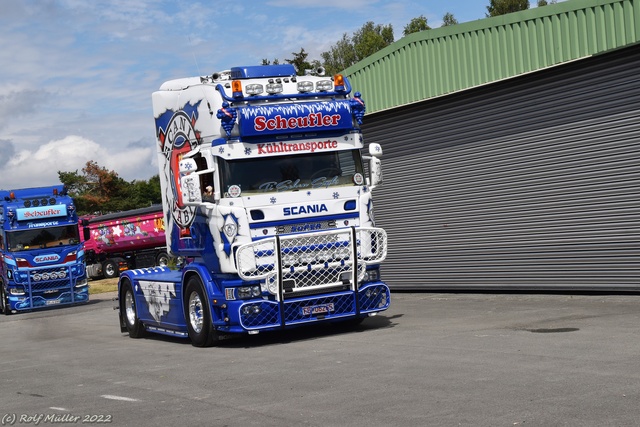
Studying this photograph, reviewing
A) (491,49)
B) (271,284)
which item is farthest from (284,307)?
(491,49)

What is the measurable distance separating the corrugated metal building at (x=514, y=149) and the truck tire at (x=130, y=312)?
6.70 metres

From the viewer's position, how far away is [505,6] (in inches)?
2778

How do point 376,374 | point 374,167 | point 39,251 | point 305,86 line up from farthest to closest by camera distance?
point 39,251
point 374,167
point 305,86
point 376,374

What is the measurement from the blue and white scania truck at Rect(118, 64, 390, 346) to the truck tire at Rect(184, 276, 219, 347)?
2cm

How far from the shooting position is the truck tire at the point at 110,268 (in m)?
49.5

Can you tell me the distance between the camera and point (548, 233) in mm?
17406

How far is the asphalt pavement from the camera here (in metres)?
7.90

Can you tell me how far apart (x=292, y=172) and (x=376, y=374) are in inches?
179

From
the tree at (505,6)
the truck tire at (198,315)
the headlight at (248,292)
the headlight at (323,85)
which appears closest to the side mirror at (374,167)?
the headlight at (323,85)

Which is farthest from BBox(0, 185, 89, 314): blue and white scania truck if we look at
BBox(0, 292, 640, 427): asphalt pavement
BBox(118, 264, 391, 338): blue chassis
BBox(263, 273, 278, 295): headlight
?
BBox(263, 273, 278, 295): headlight

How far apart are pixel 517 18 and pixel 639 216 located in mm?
4564

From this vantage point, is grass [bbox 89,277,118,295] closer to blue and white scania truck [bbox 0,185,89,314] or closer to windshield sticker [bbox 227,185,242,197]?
blue and white scania truck [bbox 0,185,89,314]

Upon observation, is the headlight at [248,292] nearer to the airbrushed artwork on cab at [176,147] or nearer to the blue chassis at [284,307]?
the blue chassis at [284,307]

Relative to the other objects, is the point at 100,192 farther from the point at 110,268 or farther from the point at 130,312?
the point at 130,312
